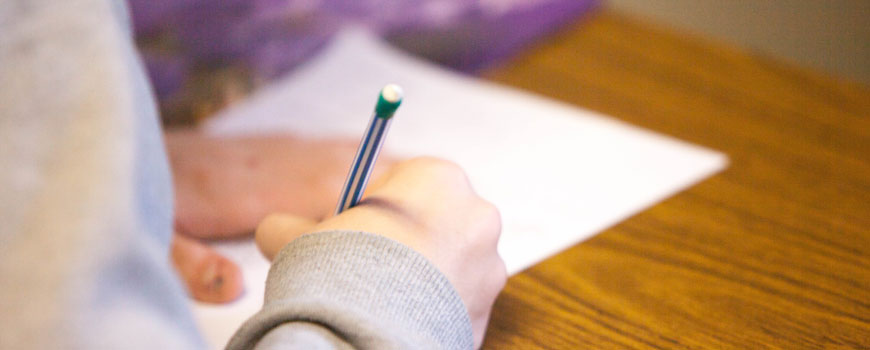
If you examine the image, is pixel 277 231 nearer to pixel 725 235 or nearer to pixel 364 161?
pixel 364 161

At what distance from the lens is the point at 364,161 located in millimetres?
301

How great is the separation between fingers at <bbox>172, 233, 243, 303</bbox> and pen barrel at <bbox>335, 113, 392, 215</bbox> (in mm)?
83

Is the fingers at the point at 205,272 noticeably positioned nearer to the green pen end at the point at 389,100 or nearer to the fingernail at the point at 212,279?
the fingernail at the point at 212,279

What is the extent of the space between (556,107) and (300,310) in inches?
13.2

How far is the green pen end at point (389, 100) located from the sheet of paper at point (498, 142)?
14 centimetres

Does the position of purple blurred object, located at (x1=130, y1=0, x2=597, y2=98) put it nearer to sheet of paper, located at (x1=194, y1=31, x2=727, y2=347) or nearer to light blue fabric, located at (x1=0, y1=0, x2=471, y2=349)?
sheet of paper, located at (x1=194, y1=31, x2=727, y2=347)

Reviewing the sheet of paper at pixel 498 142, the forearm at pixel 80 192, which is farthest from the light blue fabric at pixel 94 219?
the sheet of paper at pixel 498 142

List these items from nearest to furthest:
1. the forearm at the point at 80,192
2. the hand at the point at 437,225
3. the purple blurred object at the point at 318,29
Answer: the forearm at the point at 80,192 < the hand at the point at 437,225 < the purple blurred object at the point at 318,29

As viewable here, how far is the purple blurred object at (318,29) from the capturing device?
2.01ft

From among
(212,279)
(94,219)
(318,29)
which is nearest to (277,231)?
(212,279)

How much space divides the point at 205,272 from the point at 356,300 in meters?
0.14

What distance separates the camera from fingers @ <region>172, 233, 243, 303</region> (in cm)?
37

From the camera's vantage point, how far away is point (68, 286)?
191mm

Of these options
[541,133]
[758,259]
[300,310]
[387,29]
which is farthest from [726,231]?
[387,29]
